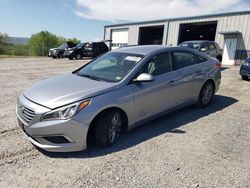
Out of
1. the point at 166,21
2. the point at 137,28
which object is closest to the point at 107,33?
the point at 137,28

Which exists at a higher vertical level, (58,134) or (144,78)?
(144,78)

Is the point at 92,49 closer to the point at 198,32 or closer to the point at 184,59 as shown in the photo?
the point at 198,32

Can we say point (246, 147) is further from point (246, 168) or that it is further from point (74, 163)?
point (74, 163)

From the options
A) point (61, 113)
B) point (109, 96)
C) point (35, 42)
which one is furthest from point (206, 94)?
point (35, 42)

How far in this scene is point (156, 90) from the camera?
13.8 ft

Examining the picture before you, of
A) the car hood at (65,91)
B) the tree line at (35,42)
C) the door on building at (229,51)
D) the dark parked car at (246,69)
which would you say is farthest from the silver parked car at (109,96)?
the tree line at (35,42)

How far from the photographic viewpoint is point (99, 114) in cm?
342

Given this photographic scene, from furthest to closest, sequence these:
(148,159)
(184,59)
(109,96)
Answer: (184,59) → (109,96) → (148,159)

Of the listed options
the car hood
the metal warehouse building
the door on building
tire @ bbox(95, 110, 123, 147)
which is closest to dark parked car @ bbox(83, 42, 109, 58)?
the metal warehouse building

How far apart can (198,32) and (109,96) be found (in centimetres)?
2797

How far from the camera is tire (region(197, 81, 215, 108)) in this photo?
5504 millimetres

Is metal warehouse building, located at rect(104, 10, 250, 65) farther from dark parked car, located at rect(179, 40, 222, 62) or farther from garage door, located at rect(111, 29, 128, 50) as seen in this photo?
dark parked car, located at rect(179, 40, 222, 62)

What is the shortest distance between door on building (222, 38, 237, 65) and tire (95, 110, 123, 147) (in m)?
17.4

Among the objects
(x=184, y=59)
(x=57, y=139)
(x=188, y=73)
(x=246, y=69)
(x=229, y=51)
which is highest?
(x=229, y=51)
